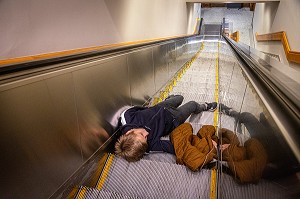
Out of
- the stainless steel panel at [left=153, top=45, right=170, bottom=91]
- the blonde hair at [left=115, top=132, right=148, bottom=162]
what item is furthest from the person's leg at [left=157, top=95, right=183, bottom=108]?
the blonde hair at [left=115, top=132, right=148, bottom=162]

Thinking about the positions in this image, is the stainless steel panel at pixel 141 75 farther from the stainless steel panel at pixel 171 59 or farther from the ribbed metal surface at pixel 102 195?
the ribbed metal surface at pixel 102 195

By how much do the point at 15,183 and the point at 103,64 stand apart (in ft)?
4.50

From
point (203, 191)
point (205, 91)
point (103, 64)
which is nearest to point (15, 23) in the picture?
point (103, 64)

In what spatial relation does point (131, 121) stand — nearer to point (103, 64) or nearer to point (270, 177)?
point (103, 64)

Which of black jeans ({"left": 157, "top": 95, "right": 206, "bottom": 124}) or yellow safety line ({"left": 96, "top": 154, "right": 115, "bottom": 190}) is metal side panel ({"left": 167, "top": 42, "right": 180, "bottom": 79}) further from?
yellow safety line ({"left": 96, "top": 154, "right": 115, "bottom": 190})

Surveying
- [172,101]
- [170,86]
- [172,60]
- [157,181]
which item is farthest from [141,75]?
[172,60]

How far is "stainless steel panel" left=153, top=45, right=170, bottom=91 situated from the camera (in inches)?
169

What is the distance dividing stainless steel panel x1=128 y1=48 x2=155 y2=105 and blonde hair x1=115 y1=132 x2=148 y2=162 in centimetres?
102

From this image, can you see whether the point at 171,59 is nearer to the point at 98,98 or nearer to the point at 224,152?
the point at 98,98

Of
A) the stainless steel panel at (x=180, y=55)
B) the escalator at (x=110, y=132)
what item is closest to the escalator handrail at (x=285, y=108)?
the escalator at (x=110, y=132)

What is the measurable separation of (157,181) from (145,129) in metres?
0.71

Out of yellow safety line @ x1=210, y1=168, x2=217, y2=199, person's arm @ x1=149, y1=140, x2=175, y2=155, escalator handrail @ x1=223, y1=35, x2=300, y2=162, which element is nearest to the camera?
escalator handrail @ x1=223, y1=35, x2=300, y2=162

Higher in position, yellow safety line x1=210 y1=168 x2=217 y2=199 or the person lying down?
the person lying down

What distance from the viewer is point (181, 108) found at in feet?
10.6
